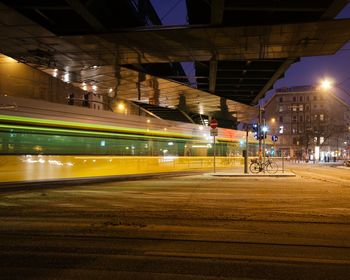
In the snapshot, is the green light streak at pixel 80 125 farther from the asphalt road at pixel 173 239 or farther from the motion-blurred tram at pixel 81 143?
the asphalt road at pixel 173 239

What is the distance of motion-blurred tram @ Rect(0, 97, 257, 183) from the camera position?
1714 cm

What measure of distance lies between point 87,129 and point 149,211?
1011 cm

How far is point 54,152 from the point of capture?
18797mm

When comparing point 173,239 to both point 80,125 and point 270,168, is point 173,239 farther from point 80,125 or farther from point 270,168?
point 270,168

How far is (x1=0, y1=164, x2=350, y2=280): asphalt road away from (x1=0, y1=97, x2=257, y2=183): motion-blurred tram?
12.8 ft

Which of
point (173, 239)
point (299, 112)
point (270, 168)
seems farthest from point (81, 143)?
point (299, 112)

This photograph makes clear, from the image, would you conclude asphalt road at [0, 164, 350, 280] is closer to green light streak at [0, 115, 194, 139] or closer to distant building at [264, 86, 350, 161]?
green light streak at [0, 115, 194, 139]

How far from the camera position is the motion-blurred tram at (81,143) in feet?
56.2

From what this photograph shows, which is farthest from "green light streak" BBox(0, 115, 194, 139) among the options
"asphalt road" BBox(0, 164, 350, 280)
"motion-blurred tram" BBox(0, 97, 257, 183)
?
"asphalt road" BBox(0, 164, 350, 280)

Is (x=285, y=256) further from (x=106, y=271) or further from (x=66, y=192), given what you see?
(x=66, y=192)

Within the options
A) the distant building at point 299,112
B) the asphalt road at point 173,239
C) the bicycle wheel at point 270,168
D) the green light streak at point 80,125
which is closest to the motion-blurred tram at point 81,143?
the green light streak at point 80,125

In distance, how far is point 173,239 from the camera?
805 cm

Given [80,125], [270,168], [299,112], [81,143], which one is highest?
[299,112]

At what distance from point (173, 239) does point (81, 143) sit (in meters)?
13.2
